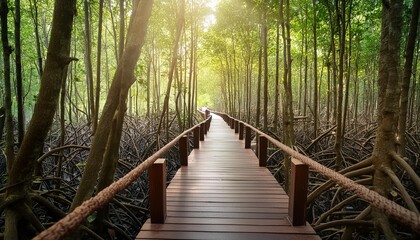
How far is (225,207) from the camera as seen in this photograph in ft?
10.7

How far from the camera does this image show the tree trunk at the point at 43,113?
2.35m

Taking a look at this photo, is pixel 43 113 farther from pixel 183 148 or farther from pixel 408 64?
pixel 408 64

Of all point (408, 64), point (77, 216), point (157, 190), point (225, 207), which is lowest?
point (225, 207)

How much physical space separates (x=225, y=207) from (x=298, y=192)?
99 cm

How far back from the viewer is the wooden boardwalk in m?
2.55

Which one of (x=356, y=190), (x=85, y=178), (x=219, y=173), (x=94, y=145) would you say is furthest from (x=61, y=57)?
(x=219, y=173)

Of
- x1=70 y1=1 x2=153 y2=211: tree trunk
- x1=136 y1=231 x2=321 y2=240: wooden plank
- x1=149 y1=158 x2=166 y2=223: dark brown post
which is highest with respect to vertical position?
x1=70 y1=1 x2=153 y2=211: tree trunk

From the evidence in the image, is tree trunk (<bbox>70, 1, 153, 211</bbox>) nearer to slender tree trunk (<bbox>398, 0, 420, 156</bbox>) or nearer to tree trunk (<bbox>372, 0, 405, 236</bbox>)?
tree trunk (<bbox>372, 0, 405, 236</bbox>)

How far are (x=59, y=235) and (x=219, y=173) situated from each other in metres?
4.03

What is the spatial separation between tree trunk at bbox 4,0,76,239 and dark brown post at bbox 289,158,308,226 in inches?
83.0

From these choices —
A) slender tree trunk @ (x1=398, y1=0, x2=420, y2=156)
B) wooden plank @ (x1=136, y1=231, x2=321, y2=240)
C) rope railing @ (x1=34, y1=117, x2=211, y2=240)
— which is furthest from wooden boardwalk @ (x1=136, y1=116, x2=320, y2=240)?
slender tree trunk @ (x1=398, y1=0, x2=420, y2=156)

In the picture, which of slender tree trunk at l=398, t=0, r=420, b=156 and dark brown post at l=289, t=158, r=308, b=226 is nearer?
dark brown post at l=289, t=158, r=308, b=226

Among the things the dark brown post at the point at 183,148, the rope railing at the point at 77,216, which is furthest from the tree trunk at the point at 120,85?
the dark brown post at the point at 183,148

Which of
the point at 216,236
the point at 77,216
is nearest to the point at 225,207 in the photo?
the point at 216,236
